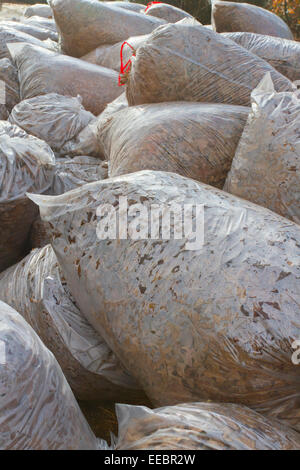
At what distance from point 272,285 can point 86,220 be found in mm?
575

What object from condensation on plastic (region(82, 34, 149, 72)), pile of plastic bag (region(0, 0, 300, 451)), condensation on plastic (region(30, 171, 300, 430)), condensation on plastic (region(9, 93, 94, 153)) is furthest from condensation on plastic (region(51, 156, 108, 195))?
condensation on plastic (region(82, 34, 149, 72))

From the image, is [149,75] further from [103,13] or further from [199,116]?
[103,13]

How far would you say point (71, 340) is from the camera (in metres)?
1.54

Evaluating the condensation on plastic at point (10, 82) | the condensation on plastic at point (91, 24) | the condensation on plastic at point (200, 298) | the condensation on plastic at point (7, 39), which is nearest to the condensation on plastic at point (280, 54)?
the condensation on plastic at point (91, 24)

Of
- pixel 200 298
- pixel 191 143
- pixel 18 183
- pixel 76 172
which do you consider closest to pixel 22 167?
pixel 18 183

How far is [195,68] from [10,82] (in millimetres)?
1437

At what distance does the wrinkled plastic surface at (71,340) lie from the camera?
1.52 m

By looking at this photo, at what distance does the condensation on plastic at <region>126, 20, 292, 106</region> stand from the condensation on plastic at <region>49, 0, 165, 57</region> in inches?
64.5

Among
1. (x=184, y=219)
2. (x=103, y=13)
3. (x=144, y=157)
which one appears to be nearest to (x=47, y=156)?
(x=144, y=157)

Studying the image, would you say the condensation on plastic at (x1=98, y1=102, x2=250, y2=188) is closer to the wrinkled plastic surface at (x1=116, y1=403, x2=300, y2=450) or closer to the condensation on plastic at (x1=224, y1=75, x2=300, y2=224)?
the condensation on plastic at (x1=224, y1=75, x2=300, y2=224)

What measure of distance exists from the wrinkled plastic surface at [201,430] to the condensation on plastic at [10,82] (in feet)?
7.81

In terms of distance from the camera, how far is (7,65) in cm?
307

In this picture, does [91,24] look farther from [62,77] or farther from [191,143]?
[191,143]
